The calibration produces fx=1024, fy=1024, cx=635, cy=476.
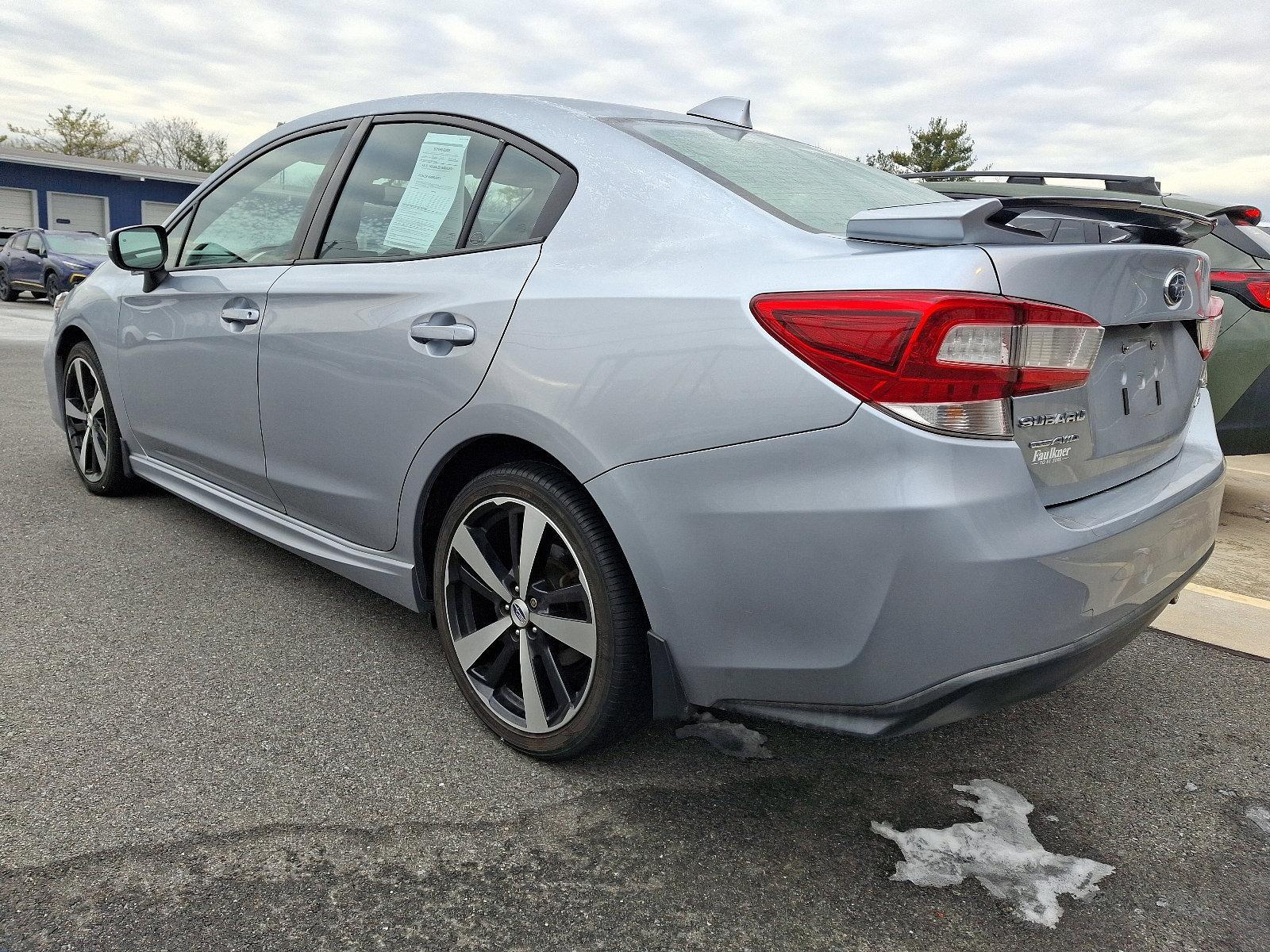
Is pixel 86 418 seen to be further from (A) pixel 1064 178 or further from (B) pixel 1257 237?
(B) pixel 1257 237

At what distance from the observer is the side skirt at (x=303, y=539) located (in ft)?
9.00

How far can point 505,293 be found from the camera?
231cm

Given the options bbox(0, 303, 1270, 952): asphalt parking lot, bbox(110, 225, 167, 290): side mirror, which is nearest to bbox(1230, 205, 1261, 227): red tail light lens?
bbox(0, 303, 1270, 952): asphalt parking lot

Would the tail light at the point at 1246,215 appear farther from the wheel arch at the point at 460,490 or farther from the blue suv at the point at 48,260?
the blue suv at the point at 48,260

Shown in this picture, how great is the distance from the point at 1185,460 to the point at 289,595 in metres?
2.66

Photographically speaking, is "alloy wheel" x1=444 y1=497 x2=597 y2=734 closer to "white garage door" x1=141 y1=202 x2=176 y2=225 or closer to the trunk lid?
the trunk lid

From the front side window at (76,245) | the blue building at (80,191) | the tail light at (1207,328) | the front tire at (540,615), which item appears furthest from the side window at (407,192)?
the blue building at (80,191)

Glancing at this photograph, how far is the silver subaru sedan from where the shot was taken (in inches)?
68.0

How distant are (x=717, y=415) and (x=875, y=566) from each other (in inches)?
15.3

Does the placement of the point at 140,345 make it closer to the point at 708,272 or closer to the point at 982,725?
the point at 708,272

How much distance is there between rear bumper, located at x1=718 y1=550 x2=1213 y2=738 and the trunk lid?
286 mm

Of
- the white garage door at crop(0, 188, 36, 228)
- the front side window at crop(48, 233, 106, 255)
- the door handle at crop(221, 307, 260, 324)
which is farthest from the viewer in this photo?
the white garage door at crop(0, 188, 36, 228)

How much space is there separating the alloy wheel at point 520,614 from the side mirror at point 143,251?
1967mm

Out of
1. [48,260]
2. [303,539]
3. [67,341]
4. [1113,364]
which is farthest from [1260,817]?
[48,260]
